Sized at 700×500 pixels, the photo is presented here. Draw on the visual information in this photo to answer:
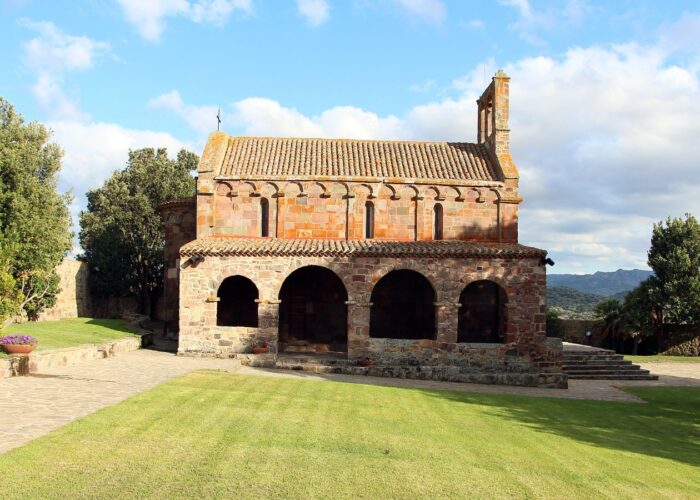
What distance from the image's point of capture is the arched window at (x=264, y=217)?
27406 mm

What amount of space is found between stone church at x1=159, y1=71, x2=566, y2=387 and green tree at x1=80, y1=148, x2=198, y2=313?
1094 centimetres

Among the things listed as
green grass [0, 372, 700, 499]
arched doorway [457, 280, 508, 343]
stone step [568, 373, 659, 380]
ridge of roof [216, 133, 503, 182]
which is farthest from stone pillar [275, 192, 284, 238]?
stone step [568, 373, 659, 380]

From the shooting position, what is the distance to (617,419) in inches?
615

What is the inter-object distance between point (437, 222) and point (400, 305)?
167 inches

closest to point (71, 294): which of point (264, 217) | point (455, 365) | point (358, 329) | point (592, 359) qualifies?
point (264, 217)

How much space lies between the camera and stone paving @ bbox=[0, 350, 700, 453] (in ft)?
35.2

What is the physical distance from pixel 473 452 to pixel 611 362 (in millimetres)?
19148

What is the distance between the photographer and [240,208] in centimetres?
2734

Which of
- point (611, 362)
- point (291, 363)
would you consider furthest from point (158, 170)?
point (611, 362)

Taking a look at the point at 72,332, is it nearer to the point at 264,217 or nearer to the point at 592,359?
the point at 264,217

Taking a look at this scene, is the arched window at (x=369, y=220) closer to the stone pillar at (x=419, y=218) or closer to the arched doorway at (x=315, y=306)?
the stone pillar at (x=419, y=218)

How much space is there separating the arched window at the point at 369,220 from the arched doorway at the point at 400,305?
2100mm

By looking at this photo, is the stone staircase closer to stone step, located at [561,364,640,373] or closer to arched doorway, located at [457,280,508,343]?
stone step, located at [561,364,640,373]

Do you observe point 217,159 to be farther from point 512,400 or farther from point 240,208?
point 512,400
